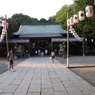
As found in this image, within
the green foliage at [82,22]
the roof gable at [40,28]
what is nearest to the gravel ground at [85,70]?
the green foliage at [82,22]

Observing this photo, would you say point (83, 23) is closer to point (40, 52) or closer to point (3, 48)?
point (40, 52)

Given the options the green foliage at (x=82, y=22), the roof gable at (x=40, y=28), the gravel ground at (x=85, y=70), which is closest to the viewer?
the gravel ground at (x=85, y=70)

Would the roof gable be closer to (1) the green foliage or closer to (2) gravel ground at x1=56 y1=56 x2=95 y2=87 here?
(1) the green foliage

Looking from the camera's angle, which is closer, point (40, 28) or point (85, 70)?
point (85, 70)

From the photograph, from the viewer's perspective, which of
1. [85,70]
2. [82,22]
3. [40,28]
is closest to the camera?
[85,70]

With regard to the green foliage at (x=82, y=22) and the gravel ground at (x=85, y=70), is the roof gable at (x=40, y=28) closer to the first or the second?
the green foliage at (x=82, y=22)

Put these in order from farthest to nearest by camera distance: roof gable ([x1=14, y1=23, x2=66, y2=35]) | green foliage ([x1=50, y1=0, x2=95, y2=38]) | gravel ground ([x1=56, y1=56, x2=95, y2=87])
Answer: roof gable ([x1=14, y1=23, x2=66, y2=35])
green foliage ([x1=50, y1=0, x2=95, y2=38])
gravel ground ([x1=56, y1=56, x2=95, y2=87])

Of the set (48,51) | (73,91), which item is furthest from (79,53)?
(73,91)

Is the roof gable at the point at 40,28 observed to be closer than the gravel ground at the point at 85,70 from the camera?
No

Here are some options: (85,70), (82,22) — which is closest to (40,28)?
(82,22)

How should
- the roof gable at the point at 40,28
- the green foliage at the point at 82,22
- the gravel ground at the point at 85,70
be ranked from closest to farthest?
the gravel ground at the point at 85,70, the green foliage at the point at 82,22, the roof gable at the point at 40,28

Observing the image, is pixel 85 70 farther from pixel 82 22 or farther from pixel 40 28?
pixel 40 28

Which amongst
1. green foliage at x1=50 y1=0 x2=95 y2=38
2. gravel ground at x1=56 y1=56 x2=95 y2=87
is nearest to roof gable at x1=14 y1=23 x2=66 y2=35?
green foliage at x1=50 y1=0 x2=95 y2=38

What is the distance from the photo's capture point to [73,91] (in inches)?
267
